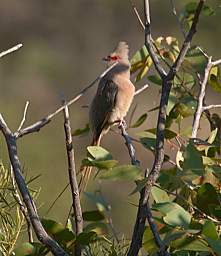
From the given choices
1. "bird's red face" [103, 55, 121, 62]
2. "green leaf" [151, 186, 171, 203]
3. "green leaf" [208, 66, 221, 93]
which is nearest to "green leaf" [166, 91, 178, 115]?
"green leaf" [208, 66, 221, 93]

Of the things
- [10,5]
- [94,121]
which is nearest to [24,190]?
[94,121]

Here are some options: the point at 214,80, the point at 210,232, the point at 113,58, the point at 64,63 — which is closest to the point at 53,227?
the point at 210,232

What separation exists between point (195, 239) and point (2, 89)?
8264mm

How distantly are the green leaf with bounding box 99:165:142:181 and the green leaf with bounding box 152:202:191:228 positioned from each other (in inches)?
2.3

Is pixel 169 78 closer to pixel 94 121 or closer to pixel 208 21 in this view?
pixel 94 121

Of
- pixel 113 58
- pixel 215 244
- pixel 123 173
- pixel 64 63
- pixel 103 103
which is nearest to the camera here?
pixel 215 244

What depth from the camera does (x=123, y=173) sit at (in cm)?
99

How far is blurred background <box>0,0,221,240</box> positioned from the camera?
22.7 ft

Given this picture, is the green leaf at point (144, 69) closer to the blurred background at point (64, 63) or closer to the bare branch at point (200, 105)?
the bare branch at point (200, 105)

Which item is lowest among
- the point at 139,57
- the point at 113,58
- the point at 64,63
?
the point at 64,63

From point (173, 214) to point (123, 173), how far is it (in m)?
0.08

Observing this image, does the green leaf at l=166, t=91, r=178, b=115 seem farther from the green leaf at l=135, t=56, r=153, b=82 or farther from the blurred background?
the blurred background

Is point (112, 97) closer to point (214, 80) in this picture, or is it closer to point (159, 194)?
point (214, 80)

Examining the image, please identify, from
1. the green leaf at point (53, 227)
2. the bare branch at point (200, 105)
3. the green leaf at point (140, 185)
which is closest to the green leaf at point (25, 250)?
the green leaf at point (53, 227)
